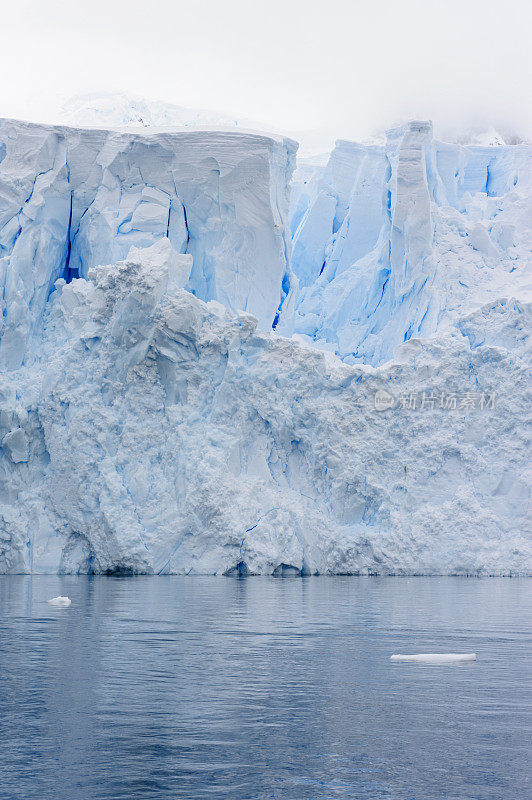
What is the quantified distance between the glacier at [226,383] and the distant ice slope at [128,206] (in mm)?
47

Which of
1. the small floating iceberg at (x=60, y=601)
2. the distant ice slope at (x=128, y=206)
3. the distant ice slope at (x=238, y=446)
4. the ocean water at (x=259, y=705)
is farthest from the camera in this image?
the distant ice slope at (x=128, y=206)

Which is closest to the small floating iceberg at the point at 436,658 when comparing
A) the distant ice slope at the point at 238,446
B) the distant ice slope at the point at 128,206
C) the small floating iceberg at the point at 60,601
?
the small floating iceberg at the point at 60,601

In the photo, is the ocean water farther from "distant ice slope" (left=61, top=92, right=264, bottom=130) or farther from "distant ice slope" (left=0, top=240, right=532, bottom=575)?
"distant ice slope" (left=61, top=92, right=264, bottom=130)

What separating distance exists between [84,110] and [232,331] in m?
10.1

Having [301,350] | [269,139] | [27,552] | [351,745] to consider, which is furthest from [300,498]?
[351,745]

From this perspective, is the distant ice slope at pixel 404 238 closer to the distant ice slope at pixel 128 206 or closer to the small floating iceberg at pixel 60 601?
the distant ice slope at pixel 128 206

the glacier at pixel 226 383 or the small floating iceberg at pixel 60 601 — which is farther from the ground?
the glacier at pixel 226 383

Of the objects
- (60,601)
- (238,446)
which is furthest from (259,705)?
(238,446)

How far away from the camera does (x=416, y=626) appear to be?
10008 mm

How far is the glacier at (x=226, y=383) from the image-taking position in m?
19.2

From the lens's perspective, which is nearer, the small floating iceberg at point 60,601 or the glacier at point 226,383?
the small floating iceberg at point 60,601

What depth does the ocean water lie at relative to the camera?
4.10 meters

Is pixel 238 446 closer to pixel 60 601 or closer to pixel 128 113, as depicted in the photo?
pixel 60 601

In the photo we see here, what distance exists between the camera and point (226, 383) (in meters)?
20.1
